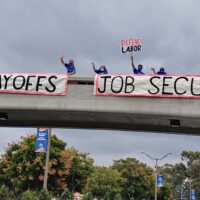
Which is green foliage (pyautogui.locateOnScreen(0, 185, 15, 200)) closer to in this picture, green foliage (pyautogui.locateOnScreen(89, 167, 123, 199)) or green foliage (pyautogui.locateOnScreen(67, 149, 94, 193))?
green foliage (pyautogui.locateOnScreen(67, 149, 94, 193))

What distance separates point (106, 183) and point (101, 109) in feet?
179

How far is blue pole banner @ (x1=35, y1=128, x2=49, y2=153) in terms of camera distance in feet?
111

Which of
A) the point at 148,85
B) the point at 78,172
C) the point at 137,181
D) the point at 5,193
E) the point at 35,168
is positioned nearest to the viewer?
the point at 148,85

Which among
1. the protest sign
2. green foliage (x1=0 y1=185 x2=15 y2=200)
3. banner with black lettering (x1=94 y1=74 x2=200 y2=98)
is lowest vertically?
green foliage (x1=0 y1=185 x2=15 y2=200)

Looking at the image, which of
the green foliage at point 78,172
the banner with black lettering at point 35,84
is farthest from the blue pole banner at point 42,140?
the banner with black lettering at point 35,84

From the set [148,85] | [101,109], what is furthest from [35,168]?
[148,85]

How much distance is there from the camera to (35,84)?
1786 centimetres

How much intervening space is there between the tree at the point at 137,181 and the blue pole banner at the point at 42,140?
39348 millimetres

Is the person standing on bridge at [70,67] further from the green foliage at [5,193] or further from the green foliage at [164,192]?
the green foliage at [164,192]

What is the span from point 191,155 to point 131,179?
50.3 meters

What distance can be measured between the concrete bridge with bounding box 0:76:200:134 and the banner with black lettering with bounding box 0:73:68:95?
8.3 inches

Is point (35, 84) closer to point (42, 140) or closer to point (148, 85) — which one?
point (148, 85)

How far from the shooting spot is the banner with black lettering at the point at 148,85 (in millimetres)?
16750

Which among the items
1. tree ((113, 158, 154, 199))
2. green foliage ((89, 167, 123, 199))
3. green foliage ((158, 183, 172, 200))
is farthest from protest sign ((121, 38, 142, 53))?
green foliage ((158, 183, 172, 200))
